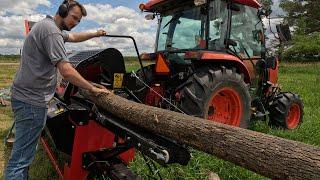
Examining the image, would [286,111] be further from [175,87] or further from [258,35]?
[175,87]

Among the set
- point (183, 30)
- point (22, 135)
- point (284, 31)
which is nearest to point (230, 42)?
point (183, 30)

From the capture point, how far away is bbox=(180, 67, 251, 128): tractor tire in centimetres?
564

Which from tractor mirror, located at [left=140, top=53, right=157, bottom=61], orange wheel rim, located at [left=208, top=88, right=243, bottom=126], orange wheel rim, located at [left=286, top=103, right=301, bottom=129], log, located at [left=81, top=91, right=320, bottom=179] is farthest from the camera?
orange wheel rim, located at [left=286, top=103, right=301, bottom=129]

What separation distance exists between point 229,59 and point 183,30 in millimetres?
1024

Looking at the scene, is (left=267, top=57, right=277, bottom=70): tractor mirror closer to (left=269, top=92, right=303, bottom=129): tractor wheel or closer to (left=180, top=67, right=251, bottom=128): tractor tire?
(left=269, top=92, right=303, bottom=129): tractor wheel

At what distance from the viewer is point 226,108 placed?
21.1ft

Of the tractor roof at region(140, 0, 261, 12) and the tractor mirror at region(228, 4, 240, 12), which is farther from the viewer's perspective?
the tractor roof at region(140, 0, 261, 12)

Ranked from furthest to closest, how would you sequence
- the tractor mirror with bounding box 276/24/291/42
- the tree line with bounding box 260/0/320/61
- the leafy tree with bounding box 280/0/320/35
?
the leafy tree with bounding box 280/0/320/35 < the tree line with bounding box 260/0/320/61 < the tractor mirror with bounding box 276/24/291/42

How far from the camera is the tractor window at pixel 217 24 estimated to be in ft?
20.6

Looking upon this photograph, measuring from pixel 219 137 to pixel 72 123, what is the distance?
81.4 inches

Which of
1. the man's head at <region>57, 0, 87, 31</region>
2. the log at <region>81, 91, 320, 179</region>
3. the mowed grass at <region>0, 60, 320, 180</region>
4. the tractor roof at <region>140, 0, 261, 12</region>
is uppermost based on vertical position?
the tractor roof at <region>140, 0, 261, 12</region>

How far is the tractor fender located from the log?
2008 mm

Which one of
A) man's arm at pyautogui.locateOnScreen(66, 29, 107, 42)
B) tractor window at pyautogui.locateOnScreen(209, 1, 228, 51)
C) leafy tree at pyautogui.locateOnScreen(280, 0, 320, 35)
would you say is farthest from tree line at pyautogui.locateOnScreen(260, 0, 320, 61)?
man's arm at pyautogui.locateOnScreen(66, 29, 107, 42)

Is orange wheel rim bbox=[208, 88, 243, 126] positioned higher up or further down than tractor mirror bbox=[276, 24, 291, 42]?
further down
